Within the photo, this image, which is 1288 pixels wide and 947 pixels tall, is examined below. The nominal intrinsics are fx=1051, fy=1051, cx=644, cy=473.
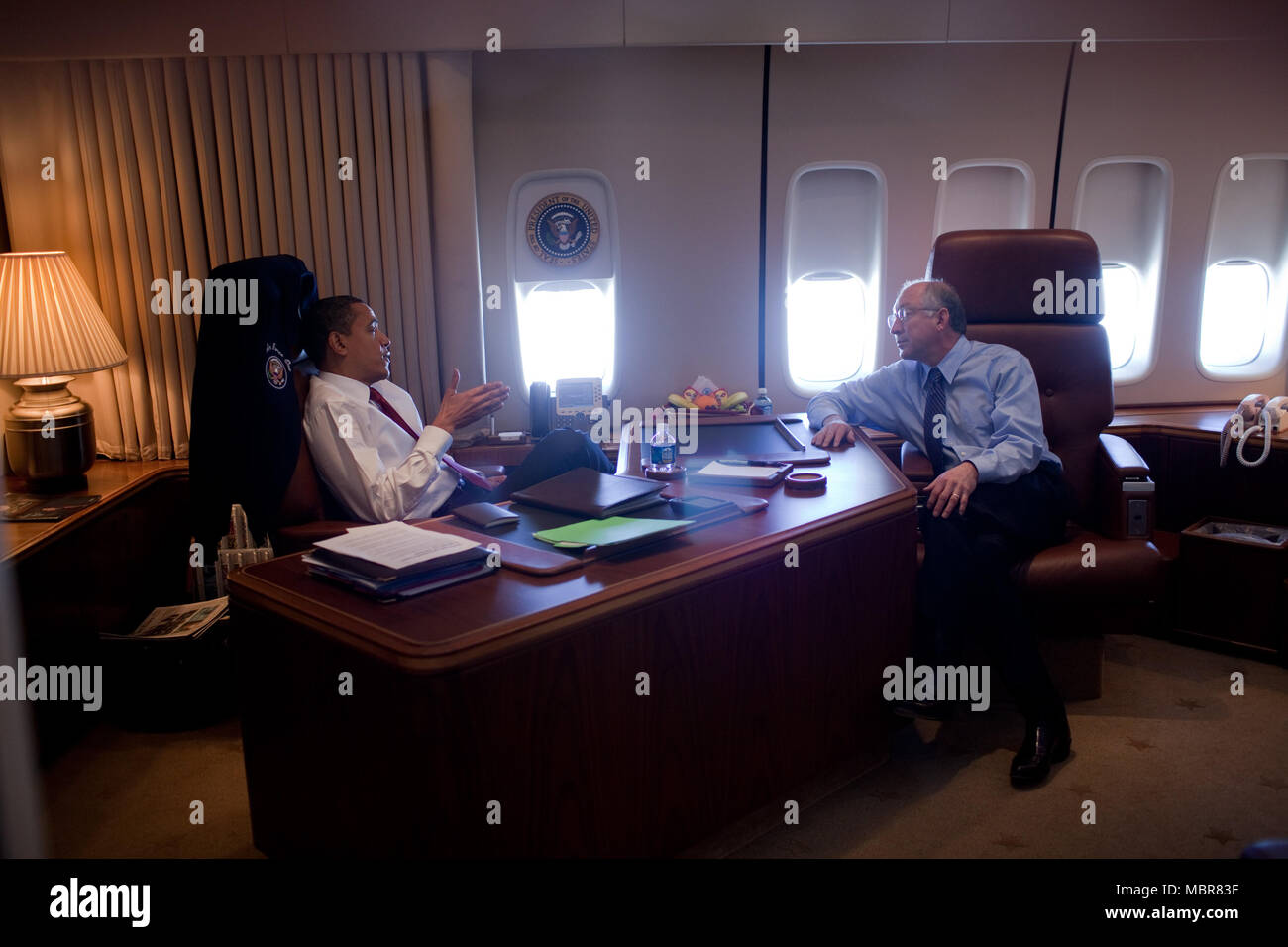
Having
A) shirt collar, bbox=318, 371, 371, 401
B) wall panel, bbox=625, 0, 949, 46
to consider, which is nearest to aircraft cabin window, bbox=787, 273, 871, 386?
wall panel, bbox=625, 0, 949, 46

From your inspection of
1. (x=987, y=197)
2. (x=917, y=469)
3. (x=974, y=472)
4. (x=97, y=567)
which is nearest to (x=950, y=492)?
(x=974, y=472)

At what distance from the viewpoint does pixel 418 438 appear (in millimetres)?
3303

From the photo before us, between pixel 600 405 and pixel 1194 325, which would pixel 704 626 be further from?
pixel 1194 325

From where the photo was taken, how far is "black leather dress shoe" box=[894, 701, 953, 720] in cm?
295

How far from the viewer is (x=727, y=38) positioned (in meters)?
3.92

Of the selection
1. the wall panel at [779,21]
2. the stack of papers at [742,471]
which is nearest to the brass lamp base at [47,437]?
the stack of papers at [742,471]

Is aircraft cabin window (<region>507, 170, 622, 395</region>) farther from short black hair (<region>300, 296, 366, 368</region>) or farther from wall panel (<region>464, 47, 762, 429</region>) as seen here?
short black hair (<region>300, 296, 366, 368</region>)

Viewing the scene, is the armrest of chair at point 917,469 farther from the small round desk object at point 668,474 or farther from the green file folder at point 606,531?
the green file folder at point 606,531

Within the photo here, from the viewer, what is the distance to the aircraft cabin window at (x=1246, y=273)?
4730 millimetres

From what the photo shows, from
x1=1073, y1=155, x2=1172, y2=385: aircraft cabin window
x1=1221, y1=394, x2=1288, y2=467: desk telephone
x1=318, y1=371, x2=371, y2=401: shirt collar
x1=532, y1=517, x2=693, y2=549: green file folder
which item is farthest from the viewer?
x1=1073, y1=155, x2=1172, y2=385: aircraft cabin window

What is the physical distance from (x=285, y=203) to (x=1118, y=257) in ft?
11.8

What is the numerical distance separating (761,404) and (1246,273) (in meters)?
2.44

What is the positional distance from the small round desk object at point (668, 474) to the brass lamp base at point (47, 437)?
6.23 ft

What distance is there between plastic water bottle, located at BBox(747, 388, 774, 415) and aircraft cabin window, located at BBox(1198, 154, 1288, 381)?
2.07 metres
